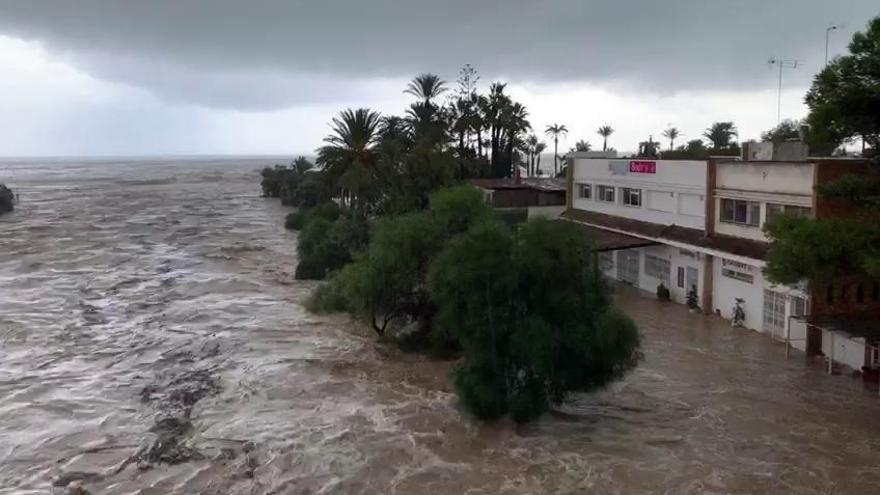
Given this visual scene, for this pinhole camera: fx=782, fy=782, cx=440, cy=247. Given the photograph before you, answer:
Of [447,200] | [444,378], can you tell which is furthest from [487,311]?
[447,200]

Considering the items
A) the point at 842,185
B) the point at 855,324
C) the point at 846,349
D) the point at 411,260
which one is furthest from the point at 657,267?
the point at 842,185

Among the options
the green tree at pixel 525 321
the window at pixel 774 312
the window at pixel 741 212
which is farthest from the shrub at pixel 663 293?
the green tree at pixel 525 321

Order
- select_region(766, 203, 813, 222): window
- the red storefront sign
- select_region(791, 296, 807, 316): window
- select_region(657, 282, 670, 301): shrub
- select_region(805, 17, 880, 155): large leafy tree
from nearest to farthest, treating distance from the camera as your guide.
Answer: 1. select_region(805, 17, 880, 155): large leafy tree
2. select_region(791, 296, 807, 316): window
3. select_region(766, 203, 813, 222): window
4. select_region(657, 282, 670, 301): shrub
5. the red storefront sign

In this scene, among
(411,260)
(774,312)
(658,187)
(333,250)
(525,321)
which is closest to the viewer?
(525,321)

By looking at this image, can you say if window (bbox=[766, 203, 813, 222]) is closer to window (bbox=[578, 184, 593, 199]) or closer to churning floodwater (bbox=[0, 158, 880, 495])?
churning floodwater (bbox=[0, 158, 880, 495])

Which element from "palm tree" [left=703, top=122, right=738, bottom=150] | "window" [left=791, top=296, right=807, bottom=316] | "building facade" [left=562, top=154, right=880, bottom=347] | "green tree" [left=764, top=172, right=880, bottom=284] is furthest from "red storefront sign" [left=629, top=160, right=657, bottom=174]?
"palm tree" [left=703, top=122, right=738, bottom=150]

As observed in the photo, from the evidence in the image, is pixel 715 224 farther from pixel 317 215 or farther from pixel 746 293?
pixel 317 215
